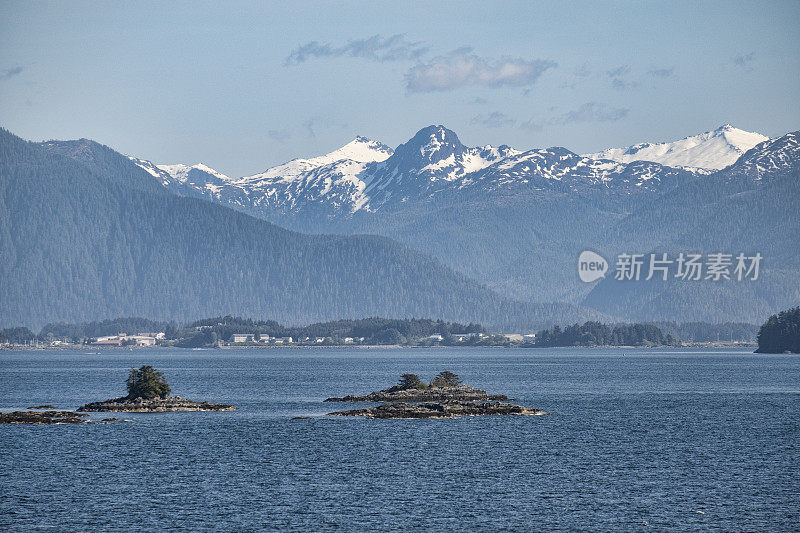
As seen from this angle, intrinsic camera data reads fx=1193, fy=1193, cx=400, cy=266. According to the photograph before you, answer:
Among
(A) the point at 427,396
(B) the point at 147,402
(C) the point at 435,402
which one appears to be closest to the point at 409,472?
(C) the point at 435,402

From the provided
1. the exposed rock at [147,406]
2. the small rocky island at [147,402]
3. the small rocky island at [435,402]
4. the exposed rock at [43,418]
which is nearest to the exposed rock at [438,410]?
the small rocky island at [435,402]

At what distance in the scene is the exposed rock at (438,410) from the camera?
134750mm

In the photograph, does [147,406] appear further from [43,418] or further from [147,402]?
[43,418]

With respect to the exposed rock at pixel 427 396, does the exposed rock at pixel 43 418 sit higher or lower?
lower

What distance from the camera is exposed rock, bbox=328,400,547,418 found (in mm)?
134750

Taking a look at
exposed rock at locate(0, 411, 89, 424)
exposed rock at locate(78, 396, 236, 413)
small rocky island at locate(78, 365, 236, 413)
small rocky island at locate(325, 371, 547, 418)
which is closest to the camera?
exposed rock at locate(0, 411, 89, 424)

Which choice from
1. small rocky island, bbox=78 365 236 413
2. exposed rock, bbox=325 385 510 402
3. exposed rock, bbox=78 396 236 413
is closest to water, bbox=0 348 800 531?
exposed rock, bbox=78 396 236 413

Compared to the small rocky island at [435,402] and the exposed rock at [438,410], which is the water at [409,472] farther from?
the small rocky island at [435,402]

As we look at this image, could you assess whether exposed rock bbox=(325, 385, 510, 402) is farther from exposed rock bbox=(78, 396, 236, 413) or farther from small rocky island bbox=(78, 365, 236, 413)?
exposed rock bbox=(78, 396, 236, 413)

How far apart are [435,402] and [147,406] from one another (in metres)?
34.4

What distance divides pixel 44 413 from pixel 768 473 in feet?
264

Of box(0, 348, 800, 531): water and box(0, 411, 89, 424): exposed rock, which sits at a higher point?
box(0, 411, 89, 424): exposed rock

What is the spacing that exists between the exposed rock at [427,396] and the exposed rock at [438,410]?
8350 millimetres

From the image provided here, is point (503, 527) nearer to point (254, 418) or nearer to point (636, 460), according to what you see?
point (636, 460)
